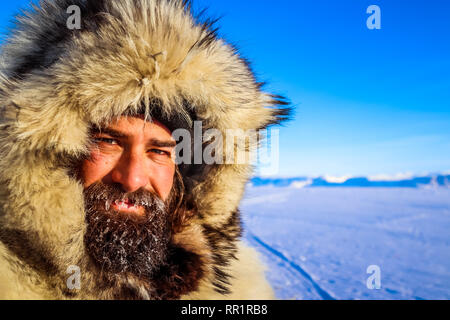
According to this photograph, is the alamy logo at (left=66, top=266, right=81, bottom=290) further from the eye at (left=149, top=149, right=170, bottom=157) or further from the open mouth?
the eye at (left=149, top=149, right=170, bottom=157)

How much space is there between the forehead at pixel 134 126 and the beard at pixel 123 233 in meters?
0.23

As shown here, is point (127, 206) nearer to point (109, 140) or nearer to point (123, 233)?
point (123, 233)

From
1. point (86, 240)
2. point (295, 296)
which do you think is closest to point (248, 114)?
point (86, 240)

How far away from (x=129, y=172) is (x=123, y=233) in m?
0.25

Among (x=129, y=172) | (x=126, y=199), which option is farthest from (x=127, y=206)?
(x=129, y=172)

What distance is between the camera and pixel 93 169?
120 cm

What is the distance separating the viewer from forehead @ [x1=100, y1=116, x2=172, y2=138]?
1229 millimetres

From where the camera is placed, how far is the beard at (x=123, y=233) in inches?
44.7

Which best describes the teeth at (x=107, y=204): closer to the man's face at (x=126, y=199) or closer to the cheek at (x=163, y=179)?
the man's face at (x=126, y=199)

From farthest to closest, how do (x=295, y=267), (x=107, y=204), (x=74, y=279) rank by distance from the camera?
(x=295, y=267) < (x=107, y=204) < (x=74, y=279)

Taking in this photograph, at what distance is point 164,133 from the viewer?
1.39m

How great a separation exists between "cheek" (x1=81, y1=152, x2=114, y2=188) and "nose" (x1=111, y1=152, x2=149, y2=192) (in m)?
0.05

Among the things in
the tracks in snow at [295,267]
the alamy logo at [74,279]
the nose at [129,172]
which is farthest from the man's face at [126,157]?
the tracks in snow at [295,267]
